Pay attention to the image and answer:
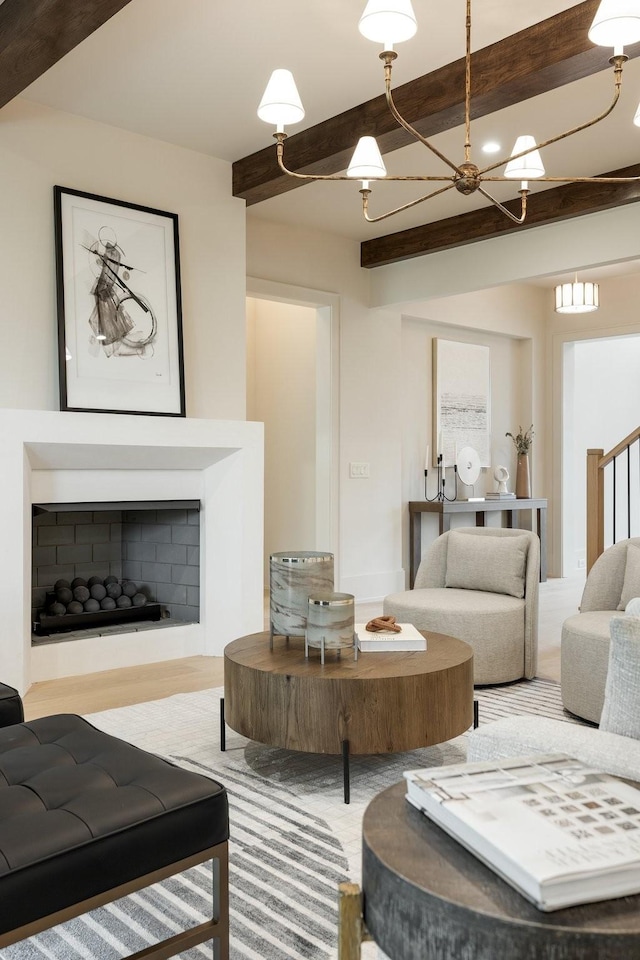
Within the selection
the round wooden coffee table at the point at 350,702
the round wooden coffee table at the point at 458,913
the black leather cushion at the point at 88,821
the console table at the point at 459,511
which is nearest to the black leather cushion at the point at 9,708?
the black leather cushion at the point at 88,821

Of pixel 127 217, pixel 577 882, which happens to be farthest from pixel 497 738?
pixel 127 217

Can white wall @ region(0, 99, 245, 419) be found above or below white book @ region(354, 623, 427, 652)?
above

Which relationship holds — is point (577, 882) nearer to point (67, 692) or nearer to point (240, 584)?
point (67, 692)

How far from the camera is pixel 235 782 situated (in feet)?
8.38

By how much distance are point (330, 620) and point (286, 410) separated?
417 cm

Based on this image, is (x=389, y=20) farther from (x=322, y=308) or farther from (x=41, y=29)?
(x=322, y=308)

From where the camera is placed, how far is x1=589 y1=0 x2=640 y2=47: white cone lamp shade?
2.05 metres

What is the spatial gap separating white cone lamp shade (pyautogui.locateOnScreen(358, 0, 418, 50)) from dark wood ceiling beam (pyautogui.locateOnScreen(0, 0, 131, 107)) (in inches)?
36.6

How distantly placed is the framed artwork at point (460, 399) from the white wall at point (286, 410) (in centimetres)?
119

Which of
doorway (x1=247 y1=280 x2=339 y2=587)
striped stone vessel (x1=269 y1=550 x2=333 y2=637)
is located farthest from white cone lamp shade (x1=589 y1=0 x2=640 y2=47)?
doorway (x1=247 y1=280 x2=339 y2=587)

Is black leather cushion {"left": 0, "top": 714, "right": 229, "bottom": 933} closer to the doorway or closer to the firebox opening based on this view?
the firebox opening

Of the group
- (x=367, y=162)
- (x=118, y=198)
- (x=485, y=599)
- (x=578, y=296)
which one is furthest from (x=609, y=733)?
(x=578, y=296)

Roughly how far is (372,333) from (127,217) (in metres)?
2.63

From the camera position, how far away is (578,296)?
6.36 meters
